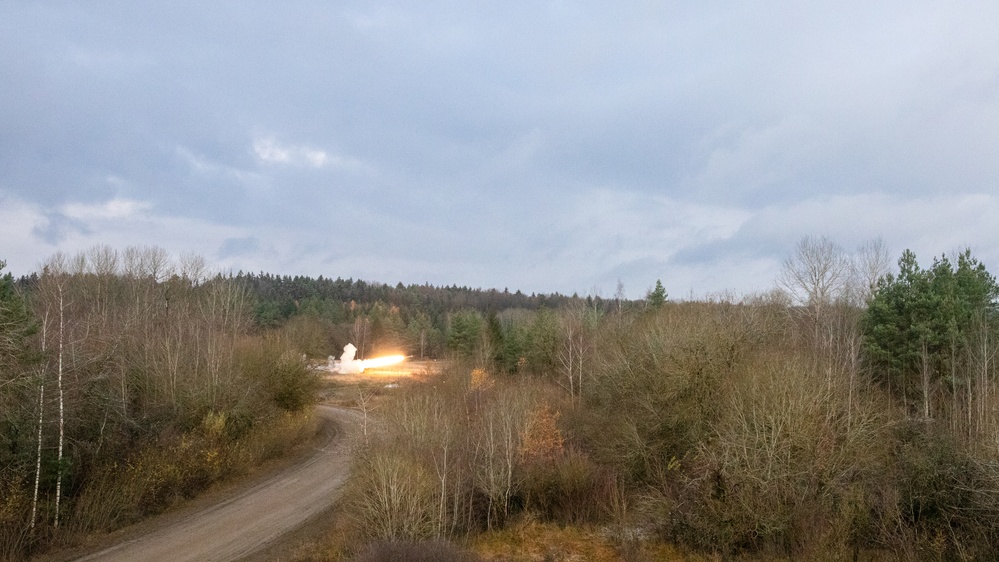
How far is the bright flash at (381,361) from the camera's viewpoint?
76.8 metres

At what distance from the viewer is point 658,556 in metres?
15.7

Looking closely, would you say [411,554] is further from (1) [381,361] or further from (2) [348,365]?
(1) [381,361]

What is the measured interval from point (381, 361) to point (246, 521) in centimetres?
6540

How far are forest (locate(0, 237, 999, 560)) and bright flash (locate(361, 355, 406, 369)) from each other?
4638cm

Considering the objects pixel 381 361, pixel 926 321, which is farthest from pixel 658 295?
pixel 381 361

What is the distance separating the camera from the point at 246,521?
1866cm

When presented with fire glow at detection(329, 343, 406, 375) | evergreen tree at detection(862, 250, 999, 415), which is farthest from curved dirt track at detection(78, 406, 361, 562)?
fire glow at detection(329, 343, 406, 375)

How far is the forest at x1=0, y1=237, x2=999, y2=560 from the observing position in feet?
49.2

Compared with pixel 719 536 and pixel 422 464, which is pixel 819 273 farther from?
pixel 422 464

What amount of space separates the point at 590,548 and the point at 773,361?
7.97m

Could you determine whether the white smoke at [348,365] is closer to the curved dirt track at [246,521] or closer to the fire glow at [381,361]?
the fire glow at [381,361]

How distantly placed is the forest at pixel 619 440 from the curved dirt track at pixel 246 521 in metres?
1.72

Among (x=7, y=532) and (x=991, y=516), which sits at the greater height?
(x=991, y=516)

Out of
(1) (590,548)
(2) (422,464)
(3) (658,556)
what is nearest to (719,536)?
(3) (658,556)
